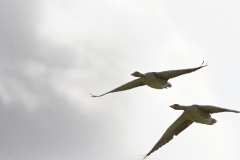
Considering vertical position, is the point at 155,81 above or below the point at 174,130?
above

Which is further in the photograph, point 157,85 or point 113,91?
point 113,91

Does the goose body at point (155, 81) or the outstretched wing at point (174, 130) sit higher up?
the goose body at point (155, 81)

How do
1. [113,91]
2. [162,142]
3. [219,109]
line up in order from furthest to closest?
[113,91] < [162,142] < [219,109]

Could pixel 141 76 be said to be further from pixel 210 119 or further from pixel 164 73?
pixel 210 119

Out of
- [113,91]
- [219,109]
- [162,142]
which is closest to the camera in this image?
[219,109]

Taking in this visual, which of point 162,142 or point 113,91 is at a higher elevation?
point 113,91

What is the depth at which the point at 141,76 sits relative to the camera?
42594 millimetres


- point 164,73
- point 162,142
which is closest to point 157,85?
point 164,73

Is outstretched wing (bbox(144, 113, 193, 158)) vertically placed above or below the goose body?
below

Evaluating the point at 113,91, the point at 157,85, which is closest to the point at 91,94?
the point at 113,91

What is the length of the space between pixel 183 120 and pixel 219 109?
11.0ft

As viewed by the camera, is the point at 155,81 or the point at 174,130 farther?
the point at 174,130

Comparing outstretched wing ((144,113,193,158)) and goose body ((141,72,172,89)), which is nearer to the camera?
goose body ((141,72,172,89))

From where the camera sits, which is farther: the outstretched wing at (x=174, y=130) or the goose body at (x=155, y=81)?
the outstretched wing at (x=174, y=130)
